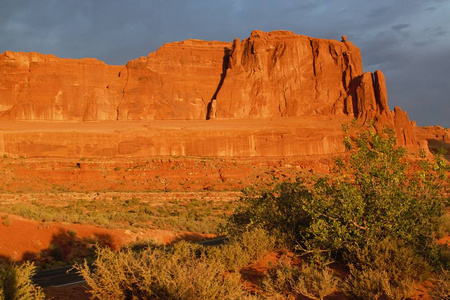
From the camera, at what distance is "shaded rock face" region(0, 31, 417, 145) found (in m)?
55.4

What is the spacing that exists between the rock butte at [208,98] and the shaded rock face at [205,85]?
14cm

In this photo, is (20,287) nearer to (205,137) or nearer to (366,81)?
(205,137)

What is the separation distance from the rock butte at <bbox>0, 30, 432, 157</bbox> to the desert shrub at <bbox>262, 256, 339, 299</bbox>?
4258cm

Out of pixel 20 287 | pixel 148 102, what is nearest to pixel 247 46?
pixel 148 102

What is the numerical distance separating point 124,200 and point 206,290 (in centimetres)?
2774

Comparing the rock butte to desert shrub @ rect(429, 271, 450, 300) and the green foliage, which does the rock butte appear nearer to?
the green foliage

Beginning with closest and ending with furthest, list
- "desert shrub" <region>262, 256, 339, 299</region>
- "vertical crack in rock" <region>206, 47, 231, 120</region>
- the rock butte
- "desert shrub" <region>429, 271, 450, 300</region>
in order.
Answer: "desert shrub" <region>429, 271, 450, 300</region>
"desert shrub" <region>262, 256, 339, 299</region>
the rock butte
"vertical crack in rock" <region>206, 47, 231, 120</region>

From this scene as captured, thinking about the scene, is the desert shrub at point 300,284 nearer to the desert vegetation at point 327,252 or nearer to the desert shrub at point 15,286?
the desert vegetation at point 327,252

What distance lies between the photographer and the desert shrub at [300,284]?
7.16 meters

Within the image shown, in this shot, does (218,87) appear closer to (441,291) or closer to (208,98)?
(208,98)

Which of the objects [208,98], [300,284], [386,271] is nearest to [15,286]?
[300,284]

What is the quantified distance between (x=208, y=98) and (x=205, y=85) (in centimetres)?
229

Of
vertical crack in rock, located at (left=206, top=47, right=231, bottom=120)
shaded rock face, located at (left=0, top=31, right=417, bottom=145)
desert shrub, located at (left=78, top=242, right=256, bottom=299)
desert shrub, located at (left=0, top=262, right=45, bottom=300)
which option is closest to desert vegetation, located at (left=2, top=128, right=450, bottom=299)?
desert shrub, located at (left=78, top=242, right=256, bottom=299)

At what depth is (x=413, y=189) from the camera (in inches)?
369
